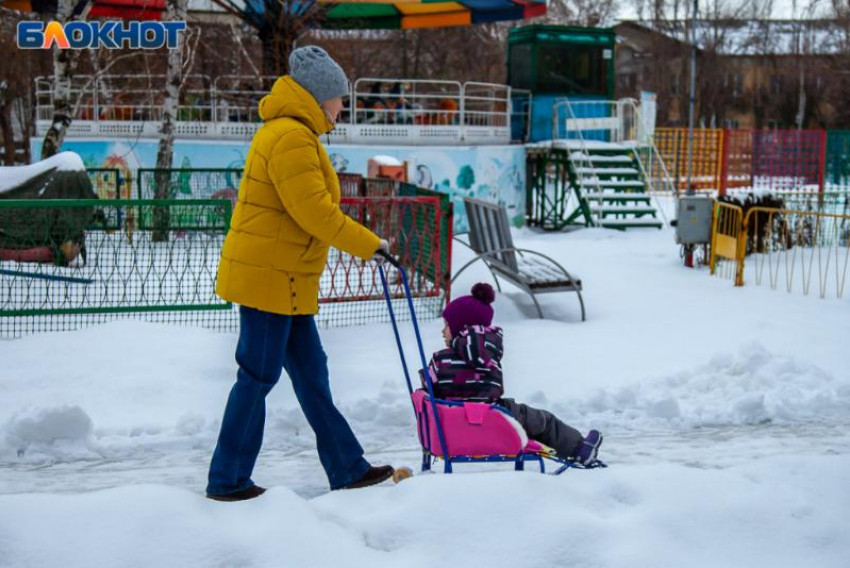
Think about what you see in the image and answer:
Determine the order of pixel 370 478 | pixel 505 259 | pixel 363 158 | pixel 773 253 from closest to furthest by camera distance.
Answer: pixel 370 478, pixel 505 259, pixel 773 253, pixel 363 158

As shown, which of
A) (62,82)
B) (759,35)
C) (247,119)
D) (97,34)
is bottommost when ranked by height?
(247,119)

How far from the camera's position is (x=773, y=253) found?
14.3 meters

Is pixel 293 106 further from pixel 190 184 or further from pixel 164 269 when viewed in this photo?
pixel 190 184

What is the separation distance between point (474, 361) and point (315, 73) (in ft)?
4.84

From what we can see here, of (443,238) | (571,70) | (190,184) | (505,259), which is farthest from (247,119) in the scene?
(443,238)

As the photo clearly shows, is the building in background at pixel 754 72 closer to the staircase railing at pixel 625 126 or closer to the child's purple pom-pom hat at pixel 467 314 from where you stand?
the staircase railing at pixel 625 126

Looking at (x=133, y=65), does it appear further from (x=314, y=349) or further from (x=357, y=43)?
(x=314, y=349)

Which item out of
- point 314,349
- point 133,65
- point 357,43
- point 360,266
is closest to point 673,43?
point 357,43

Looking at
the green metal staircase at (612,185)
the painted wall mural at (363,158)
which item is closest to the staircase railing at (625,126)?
the green metal staircase at (612,185)

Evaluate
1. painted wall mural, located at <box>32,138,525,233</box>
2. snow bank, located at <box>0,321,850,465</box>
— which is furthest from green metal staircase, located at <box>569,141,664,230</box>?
snow bank, located at <box>0,321,850,465</box>

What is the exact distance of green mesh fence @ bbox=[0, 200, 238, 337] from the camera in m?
8.61

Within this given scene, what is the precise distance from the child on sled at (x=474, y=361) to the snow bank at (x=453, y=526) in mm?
869

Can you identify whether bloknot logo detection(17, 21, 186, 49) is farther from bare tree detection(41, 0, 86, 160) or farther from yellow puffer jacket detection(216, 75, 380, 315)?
yellow puffer jacket detection(216, 75, 380, 315)

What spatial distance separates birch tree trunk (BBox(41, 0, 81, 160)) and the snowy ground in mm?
6762
